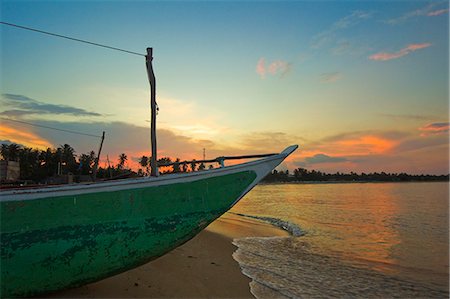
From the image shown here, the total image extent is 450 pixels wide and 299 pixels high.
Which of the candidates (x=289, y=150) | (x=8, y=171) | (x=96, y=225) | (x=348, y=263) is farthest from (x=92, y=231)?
(x=8, y=171)

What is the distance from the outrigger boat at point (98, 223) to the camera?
3.96 meters

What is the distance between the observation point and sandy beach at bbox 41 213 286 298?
4.80 metres

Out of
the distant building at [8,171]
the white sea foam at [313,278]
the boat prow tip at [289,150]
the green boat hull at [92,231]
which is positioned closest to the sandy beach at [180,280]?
the white sea foam at [313,278]

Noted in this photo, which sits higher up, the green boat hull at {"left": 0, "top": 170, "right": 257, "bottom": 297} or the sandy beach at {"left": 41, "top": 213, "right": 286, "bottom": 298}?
the green boat hull at {"left": 0, "top": 170, "right": 257, "bottom": 297}

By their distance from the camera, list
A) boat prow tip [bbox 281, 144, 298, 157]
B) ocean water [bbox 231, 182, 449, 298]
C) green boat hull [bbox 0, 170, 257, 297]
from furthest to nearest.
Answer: ocean water [bbox 231, 182, 449, 298] → boat prow tip [bbox 281, 144, 298, 157] → green boat hull [bbox 0, 170, 257, 297]

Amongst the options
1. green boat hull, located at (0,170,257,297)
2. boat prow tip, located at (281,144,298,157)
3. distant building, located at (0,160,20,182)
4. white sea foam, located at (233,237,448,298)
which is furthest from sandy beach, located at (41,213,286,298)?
distant building, located at (0,160,20,182)

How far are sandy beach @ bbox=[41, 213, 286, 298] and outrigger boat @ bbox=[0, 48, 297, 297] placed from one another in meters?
0.51

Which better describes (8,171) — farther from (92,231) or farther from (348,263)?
(348,263)

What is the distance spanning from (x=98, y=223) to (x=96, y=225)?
37mm

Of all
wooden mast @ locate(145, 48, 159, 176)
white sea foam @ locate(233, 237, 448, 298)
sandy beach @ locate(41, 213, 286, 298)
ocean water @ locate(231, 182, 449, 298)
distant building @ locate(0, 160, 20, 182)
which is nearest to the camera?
sandy beach @ locate(41, 213, 286, 298)

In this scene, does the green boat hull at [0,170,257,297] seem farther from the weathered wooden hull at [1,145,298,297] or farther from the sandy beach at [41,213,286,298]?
the sandy beach at [41,213,286,298]

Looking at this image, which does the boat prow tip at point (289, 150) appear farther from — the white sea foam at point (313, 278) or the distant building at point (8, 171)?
the distant building at point (8, 171)

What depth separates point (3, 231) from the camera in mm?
3850

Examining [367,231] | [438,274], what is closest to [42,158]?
[367,231]
